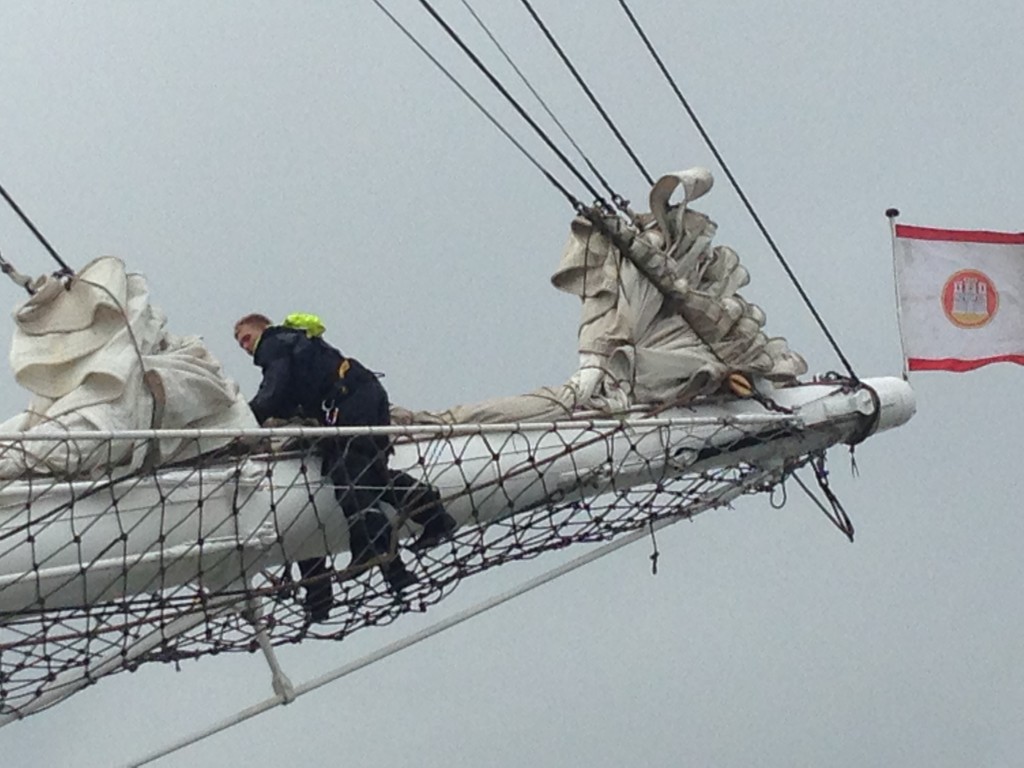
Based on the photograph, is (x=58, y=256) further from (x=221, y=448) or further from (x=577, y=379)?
(x=577, y=379)

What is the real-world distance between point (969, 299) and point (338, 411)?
6.10 meters

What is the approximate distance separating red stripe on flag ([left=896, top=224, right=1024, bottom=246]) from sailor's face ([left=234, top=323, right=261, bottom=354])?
19.2 feet

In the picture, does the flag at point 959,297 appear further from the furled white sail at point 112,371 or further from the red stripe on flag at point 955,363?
the furled white sail at point 112,371

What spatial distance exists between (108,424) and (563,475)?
312 cm

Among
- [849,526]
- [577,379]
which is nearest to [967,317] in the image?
[849,526]

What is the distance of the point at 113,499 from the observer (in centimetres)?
1300

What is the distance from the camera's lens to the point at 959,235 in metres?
18.6

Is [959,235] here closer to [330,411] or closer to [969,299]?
[969,299]

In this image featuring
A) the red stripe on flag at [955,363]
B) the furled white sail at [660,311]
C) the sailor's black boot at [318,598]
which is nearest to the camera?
the sailor's black boot at [318,598]

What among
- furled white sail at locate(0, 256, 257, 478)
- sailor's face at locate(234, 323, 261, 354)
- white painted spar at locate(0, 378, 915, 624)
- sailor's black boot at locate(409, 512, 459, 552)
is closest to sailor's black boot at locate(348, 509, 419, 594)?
white painted spar at locate(0, 378, 915, 624)

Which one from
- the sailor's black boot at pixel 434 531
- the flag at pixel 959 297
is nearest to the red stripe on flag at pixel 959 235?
the flag at pixel 959 297

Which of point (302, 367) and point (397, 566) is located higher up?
point (302, 367)

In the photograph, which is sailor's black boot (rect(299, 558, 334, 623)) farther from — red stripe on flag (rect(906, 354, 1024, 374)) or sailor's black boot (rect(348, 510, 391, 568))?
red stripe on flag (rect(906, 354, 1024, 374))

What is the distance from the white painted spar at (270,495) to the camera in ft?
42.2
